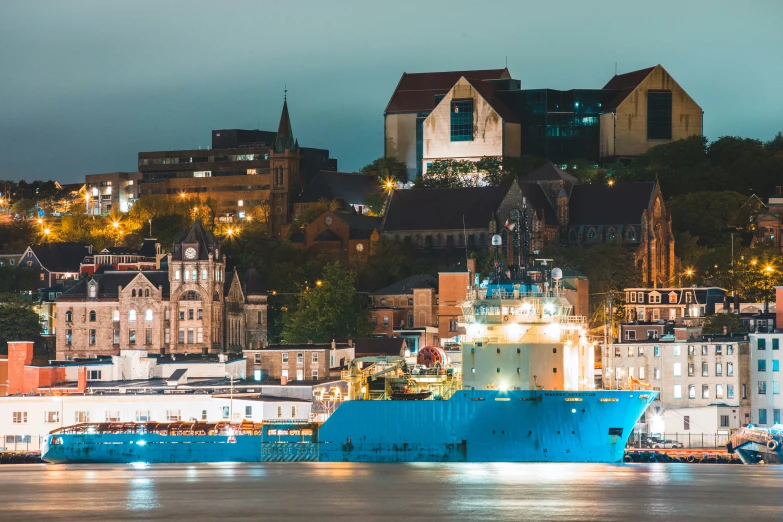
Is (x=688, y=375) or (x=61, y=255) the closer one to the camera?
(x=688, y=375)

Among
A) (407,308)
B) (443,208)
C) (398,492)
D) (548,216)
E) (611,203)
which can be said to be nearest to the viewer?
(398,492)

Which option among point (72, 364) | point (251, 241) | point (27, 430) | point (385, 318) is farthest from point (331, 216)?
point (27, 430)

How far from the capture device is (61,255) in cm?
18338

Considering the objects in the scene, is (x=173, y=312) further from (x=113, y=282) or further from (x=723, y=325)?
(x=723, y=325)

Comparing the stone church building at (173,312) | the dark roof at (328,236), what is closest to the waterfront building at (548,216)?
the dark roof at (328,236)

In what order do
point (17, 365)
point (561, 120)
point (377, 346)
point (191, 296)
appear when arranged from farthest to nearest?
point (561, 120) → point (191, 296) → point (377, 346) → point (17, 365)

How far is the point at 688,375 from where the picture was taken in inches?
4840

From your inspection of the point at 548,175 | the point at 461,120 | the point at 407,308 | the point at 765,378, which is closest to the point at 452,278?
the point at 407,308

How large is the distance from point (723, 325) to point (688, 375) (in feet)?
28.5

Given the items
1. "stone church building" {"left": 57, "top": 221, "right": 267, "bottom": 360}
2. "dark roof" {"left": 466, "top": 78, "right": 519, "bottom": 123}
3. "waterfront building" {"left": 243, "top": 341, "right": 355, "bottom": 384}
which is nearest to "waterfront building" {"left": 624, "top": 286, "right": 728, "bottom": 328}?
"waterfront building" {"left": 243, "top": 341, "right": 355, "bottom": 384}

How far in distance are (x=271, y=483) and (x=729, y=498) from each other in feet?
67.5

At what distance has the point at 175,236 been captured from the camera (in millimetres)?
190500

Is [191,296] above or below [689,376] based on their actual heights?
above

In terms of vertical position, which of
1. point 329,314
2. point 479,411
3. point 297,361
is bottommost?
point 479,411
